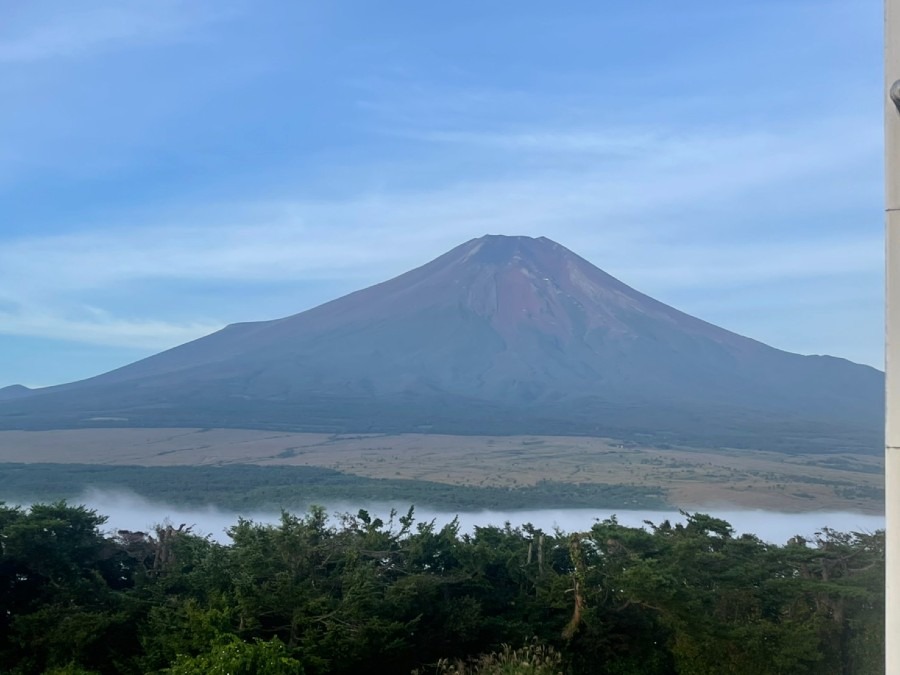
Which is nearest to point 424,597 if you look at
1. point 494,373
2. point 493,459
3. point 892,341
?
point 892,341

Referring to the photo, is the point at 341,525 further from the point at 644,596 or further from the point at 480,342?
the point at 480,342

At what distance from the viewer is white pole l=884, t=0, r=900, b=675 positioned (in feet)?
6.79

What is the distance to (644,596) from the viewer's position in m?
9.41

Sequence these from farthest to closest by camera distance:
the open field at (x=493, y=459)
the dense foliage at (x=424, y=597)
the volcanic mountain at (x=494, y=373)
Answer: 1. the volcanic mountain at (x=494, y=373)
2. the open field at (x=493, y=459)
3. the dense foliage at (x=424, y=597)

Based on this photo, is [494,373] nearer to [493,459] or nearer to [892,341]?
[493,459]

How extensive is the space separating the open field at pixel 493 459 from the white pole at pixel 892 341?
1359 inches

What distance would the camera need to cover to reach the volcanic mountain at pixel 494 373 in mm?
67188

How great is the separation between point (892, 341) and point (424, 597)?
8.27 meters

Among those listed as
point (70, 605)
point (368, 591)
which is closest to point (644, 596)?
point (368, 591)

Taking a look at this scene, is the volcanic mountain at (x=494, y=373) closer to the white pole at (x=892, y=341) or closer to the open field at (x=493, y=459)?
the open field at (x=493, y=459)

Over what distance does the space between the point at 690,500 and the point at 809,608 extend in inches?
1204

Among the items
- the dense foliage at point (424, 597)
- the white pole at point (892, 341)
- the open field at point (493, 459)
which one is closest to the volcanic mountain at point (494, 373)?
the open field at point (493, 459)

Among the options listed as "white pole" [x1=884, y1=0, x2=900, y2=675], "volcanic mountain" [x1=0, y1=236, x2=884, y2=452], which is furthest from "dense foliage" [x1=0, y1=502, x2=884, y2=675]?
"volcanic mountain" [x1=0, y1=236, x2=884, y2=452]

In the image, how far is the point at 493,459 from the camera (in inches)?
2111
